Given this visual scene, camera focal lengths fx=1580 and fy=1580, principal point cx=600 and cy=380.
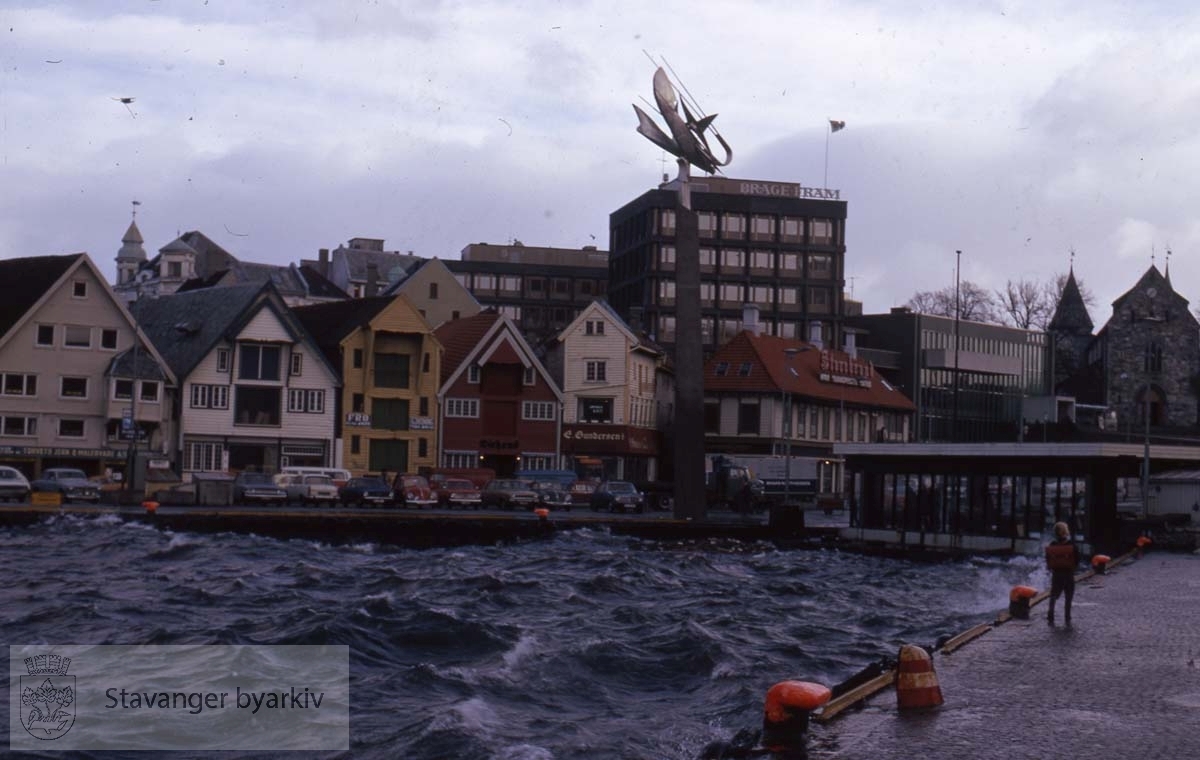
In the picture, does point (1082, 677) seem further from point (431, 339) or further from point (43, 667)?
point (431, 339)

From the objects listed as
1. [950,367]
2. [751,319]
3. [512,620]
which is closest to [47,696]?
A: [512,620]

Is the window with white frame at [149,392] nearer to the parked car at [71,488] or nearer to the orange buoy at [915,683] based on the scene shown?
the parked car at [71,488]

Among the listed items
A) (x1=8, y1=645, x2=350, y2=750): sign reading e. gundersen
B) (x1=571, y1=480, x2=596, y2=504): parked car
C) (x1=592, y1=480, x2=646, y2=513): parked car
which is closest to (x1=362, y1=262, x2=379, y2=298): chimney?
(x1=571, y1=480, x2=596, y2=504): parked car

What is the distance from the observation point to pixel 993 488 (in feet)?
210

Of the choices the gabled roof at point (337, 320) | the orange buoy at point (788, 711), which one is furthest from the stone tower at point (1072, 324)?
the orange buoy at point (788, 711)

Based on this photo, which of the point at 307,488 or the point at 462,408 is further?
the point at 462,408

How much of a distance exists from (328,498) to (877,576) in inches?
1201

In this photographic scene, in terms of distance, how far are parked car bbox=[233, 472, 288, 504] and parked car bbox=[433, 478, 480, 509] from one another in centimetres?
745

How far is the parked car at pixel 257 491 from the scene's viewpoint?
71.1 meters

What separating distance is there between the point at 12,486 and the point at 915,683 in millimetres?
53423

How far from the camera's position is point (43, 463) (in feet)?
268

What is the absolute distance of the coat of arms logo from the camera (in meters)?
19.8

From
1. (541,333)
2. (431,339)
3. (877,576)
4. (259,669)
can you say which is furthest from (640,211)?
(259,669)

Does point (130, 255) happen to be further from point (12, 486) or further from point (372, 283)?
point (12, 486)
